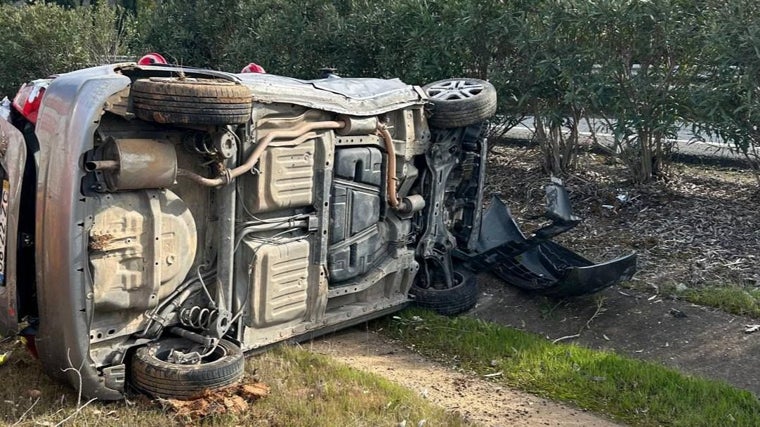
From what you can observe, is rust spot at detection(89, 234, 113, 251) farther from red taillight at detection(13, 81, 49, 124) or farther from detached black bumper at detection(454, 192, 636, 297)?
detached black bumper at detection(454, 192, 636, 297)

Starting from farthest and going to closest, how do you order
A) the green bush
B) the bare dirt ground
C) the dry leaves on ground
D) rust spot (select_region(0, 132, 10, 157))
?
the green bush
the bare dirt ground
rust spot (select_region(0, 132, 10, 157))
the dry leaves on ground

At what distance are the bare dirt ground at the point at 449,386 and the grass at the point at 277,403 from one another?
238mm

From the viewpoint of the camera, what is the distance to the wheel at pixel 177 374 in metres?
4.54

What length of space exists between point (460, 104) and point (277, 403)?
281 cm

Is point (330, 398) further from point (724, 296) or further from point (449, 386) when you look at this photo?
point (724, 296)

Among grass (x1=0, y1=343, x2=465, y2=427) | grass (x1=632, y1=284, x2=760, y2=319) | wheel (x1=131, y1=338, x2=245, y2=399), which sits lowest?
grass (x1=0, y1=343, x2=465, y2=427)

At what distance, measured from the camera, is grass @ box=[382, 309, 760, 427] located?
16.3 ft

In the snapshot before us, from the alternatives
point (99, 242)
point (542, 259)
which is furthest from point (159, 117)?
point (542, 259)

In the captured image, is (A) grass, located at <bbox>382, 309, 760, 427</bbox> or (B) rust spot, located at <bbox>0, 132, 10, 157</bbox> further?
(A) grass, located at <bbox>382, 309, 760, 427</bbox>

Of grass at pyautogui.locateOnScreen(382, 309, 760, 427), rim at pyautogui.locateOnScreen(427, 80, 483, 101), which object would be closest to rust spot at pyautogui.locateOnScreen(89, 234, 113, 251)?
grass at pyautogui.locateOnScreen(382, 309, 760, 427)

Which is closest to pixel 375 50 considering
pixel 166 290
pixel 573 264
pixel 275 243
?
pixel 573 264

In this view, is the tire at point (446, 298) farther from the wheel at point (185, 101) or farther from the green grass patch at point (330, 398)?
the wheel at point (185, 101)

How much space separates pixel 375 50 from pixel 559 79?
2509 millimetres

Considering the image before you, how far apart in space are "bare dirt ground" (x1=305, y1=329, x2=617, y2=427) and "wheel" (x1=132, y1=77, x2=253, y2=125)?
1.95m
